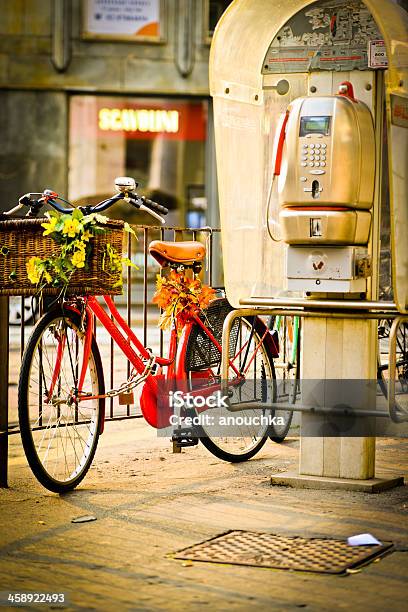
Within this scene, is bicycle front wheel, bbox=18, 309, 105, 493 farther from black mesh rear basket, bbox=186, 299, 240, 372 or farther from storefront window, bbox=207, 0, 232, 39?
storefront window, bbox=207, 0, 232, 39

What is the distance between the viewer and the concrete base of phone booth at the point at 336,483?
6570 mm

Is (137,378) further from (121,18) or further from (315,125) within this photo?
(121,18)

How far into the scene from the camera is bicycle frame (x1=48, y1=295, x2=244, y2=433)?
21.8 feet

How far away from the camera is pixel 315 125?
6.55 metres

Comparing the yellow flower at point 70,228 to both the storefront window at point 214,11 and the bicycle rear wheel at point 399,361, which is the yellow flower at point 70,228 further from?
the storefront window at point 214,11

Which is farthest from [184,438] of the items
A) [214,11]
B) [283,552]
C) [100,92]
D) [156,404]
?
[214,11]

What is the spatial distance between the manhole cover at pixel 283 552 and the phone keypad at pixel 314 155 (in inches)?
79.2

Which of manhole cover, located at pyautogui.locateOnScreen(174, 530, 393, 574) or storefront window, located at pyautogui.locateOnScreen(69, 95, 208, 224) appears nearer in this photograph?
manhole cover, located at pyautogui.locateOnScreen(174, 530, 393, 574)

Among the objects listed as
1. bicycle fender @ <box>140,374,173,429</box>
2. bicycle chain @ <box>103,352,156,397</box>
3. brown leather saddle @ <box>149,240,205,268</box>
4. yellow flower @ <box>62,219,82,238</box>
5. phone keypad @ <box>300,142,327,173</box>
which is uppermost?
phone keypad @ <box>300,142,327,173</box>

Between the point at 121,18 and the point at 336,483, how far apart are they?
14772 millimetres

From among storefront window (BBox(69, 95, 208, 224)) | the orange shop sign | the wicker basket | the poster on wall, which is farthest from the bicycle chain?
the poster on wall

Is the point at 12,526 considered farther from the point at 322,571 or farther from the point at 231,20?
the point at 231,20

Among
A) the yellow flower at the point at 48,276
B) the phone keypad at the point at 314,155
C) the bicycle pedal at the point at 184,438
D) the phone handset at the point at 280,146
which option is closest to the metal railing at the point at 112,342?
the yellow flower at the point at 48,276

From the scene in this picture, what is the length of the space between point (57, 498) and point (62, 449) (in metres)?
0.33
